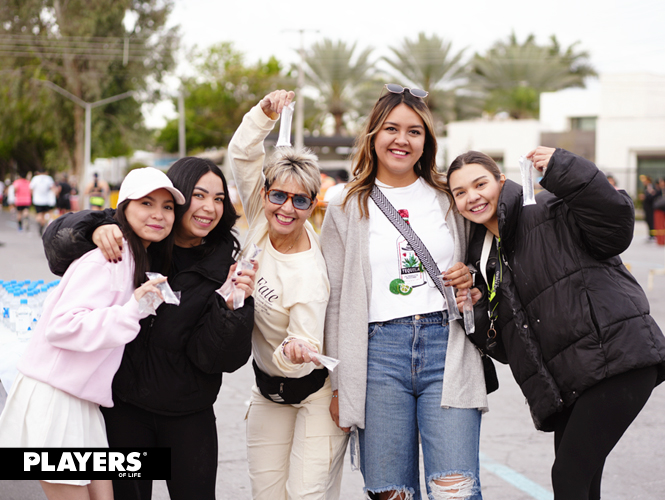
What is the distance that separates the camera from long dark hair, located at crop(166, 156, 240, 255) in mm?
2770

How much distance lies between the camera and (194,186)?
278 centimetres

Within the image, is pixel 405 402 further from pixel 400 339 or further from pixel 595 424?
pixel 595 424

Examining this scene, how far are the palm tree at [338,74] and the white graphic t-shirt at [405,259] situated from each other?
104ft

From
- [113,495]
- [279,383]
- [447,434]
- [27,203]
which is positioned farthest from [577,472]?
[27,203]

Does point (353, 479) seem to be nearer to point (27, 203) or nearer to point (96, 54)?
point (27, 203)

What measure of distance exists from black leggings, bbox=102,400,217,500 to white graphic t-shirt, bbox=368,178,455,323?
2.95ft

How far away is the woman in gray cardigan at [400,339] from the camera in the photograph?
281 cm

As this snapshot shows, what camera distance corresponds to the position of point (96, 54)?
34062 mm

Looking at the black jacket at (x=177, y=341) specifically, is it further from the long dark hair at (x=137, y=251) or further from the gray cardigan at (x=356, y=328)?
the gray cardigan at (x=356, y=328)

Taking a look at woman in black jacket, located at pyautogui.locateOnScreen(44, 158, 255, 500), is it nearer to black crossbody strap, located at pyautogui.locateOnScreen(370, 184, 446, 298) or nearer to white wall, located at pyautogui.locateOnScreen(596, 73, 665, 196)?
black crossbody strap, located at pyautogui.locateOnScreen(370, 184, 446, 298)

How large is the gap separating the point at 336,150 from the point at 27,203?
60.0ft

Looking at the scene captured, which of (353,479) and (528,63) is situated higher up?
(528,63)

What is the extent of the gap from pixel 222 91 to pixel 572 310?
47.1 meters

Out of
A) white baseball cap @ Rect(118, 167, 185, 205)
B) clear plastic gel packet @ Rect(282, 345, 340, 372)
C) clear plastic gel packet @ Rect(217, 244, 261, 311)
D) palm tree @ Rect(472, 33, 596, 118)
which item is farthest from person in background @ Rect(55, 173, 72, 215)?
palm tree @ Rect(472, 33, 596, 118)
